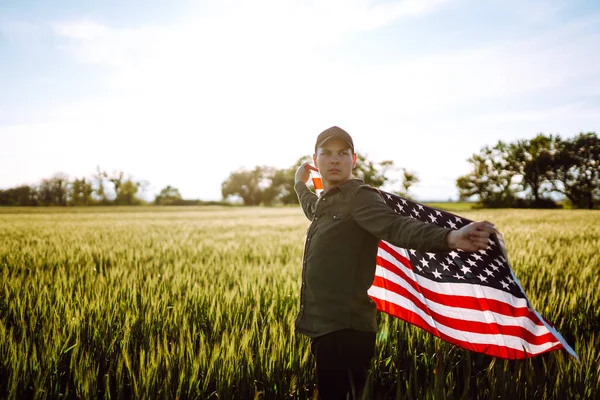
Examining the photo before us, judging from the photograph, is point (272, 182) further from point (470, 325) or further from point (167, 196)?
point (470, 325)

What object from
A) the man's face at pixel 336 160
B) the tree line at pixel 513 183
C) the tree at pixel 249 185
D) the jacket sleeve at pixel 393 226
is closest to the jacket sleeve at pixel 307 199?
the man's face at pixel 336 160

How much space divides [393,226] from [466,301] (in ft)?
3.75

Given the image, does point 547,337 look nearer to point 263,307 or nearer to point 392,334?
point 392,334

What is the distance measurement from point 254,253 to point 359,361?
5310 millimetres

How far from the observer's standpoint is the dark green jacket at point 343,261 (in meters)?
1.71

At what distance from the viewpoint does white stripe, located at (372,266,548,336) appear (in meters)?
2.02

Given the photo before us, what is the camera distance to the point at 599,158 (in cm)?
5269

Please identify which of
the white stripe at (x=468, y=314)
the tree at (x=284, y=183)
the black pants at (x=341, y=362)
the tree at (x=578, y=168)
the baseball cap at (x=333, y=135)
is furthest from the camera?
the tree at (x=284, y=183)

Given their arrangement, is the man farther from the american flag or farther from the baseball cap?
the american flag

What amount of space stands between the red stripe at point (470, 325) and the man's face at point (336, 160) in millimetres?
1089

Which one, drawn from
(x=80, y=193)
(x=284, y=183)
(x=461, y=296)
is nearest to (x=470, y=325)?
(x=461, y=296)

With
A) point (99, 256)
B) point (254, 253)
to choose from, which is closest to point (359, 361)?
point (254, 253)

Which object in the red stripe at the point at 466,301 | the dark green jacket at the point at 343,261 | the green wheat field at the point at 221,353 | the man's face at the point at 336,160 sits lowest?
the green wheat field at the point at 221,353

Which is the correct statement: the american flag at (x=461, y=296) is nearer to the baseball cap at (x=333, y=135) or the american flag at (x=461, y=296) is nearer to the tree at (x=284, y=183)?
the baseball cap at (x=333, y=135)
